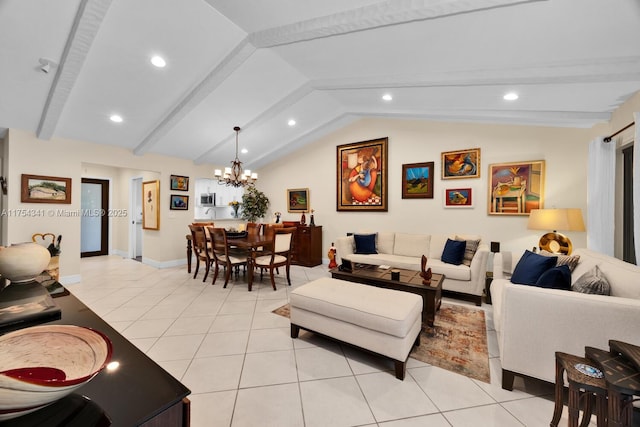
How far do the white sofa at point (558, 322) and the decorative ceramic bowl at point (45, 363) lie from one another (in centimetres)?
216

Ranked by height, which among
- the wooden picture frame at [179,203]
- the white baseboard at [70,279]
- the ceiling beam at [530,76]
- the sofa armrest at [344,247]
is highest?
the ceiling beam at [530,76]

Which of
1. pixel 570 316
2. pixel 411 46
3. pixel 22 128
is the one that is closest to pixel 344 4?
pixel 411 46

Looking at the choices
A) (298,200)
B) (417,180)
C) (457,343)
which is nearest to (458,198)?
(417,180)

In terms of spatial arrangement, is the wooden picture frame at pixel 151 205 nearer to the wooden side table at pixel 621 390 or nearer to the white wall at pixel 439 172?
the white wall at pixel 439 172

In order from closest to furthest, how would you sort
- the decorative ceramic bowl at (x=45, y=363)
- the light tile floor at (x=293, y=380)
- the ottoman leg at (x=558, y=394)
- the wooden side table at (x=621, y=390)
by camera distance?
the decorative ceramic bowl at (x=45, y=363) < the wooden side table at (x=621, y=390) < the ottoman leg at (x=558, y=394) < the light tile floor at (x=293, y=380)

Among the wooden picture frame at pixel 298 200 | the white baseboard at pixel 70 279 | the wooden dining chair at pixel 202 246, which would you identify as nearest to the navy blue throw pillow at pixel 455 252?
the wooden picture frame at pixel 298 200

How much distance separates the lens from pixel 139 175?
6.42 metres

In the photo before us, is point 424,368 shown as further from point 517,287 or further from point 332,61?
point 332,61

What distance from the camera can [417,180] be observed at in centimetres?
469

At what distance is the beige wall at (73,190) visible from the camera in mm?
3764

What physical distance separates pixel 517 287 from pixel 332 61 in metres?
2.82

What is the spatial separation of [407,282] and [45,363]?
8.92 feet

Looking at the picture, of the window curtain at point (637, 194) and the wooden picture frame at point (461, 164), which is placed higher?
the wooden picture frame at point (461, 164)

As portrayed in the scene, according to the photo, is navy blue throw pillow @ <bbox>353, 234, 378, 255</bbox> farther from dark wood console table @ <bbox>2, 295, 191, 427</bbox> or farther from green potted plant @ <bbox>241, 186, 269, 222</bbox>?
dark wood console table @ <bbox>2, 295, 191, 427</bbox>
